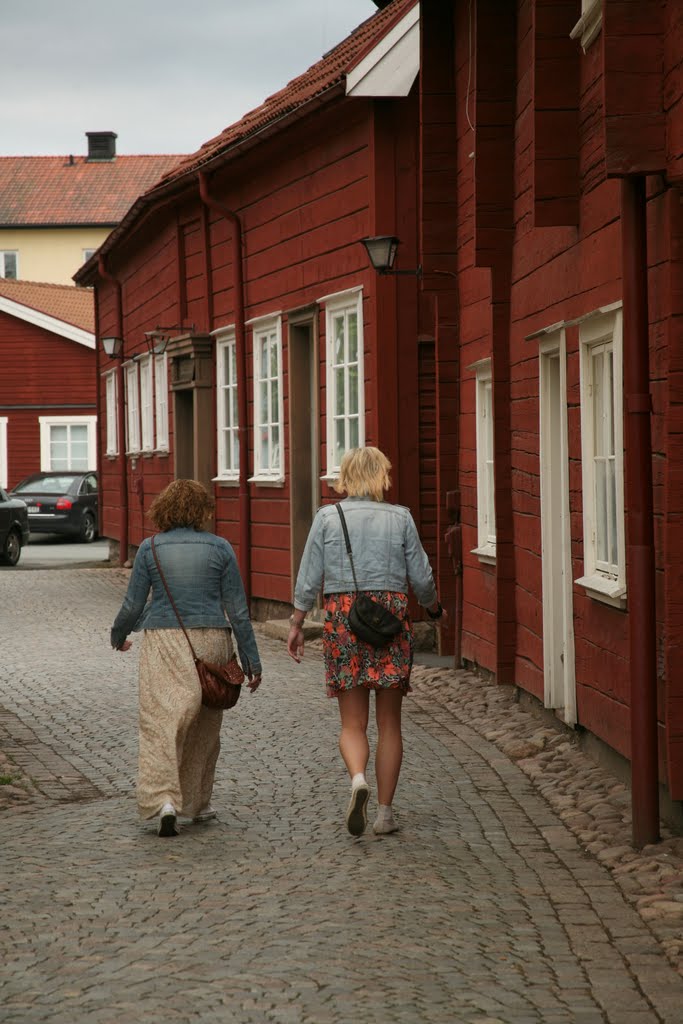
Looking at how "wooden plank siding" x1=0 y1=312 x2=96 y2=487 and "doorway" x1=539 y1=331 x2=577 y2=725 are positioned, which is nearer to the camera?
"doorway" x1=539 y1=331 x2=577 y2=725

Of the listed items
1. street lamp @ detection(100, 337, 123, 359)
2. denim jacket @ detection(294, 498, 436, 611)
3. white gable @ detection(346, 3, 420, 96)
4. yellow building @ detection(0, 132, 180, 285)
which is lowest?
denim jacket @ detection(294, 498, 436, 611)

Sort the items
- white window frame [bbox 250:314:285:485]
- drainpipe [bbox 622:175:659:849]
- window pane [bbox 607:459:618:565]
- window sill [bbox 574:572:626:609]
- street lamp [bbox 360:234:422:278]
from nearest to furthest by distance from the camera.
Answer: drainpipe [bbox 622:175:659:849] → window sill [bbox 574:572:626:609] → window pane [bbox 607:459:618:565] → street lamp [bbox 360:234:422:278] → white window frame [bbox 250:314:285:485]

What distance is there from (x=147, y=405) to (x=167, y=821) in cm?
1815

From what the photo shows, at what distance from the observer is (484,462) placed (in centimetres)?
1267

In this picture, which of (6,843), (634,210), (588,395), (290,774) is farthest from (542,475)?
(6,843)

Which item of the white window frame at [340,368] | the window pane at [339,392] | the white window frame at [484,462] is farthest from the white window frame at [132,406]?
the white window frame at [484,462]

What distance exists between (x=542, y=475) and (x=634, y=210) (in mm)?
3370

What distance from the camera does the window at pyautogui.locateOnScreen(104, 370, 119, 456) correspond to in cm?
2934

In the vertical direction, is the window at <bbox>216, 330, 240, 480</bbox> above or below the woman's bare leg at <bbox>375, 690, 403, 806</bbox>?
above

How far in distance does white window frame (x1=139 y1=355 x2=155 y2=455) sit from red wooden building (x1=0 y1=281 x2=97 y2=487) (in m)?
16.5

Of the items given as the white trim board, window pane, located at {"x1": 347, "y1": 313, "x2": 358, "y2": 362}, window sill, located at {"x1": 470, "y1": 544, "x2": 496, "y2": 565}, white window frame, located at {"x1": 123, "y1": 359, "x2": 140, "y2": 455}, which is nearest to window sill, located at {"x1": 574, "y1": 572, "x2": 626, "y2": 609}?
window sill, located at {"x1": 470, "y1": 544, "x2": 496, "y2": 565}

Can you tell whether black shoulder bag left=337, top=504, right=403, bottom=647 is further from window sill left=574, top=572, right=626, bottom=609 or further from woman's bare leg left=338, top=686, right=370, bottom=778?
window sill left=574, top=572, right=626, bottom=609

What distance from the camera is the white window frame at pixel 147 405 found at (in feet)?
81.0

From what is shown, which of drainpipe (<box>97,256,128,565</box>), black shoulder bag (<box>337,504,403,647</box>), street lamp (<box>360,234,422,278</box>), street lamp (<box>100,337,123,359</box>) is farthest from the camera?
drainpipe (<box>97,256,128,565</box>)
